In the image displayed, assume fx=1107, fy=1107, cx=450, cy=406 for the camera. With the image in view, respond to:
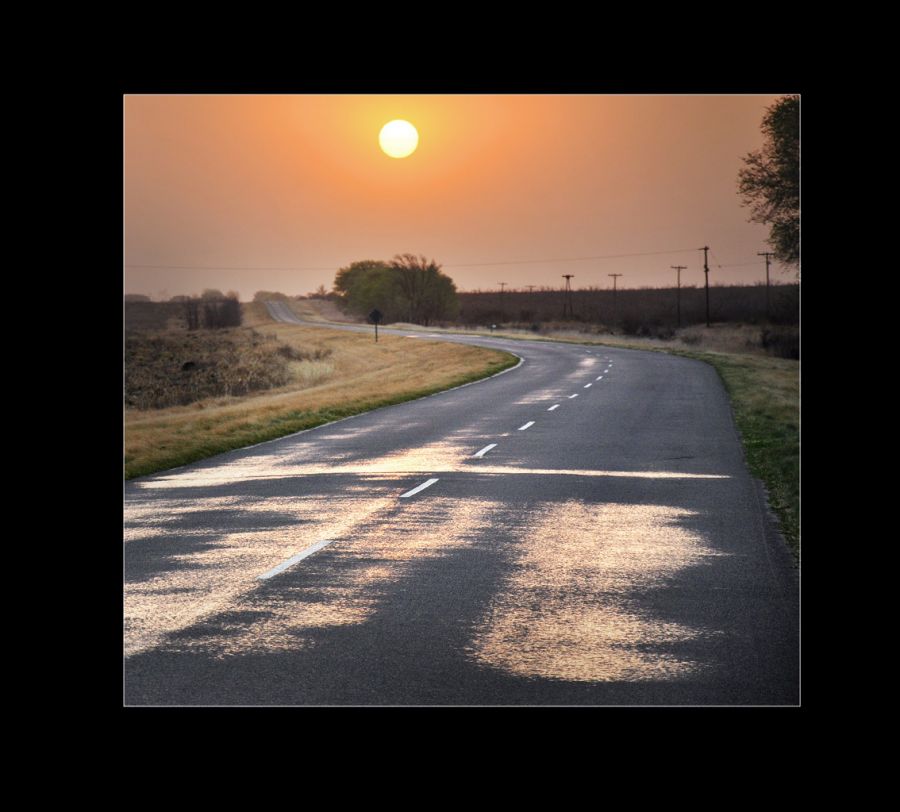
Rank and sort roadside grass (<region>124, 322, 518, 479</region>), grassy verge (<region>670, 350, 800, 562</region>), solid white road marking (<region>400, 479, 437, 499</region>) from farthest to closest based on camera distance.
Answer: roadside grass (<region>124, 322, 518, 479</region>)
solid white road marking (<region>400, 479, 437, 499</region>)
grassy verge (<region>670, 350, 800, 562</region>)

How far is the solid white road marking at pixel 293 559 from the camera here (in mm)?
9492

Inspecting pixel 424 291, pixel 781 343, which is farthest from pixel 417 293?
pixel 781 343

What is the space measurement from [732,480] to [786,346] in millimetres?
46852

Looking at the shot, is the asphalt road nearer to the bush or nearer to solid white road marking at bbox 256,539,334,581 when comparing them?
solid white road marking at bbox 256,539,334,581

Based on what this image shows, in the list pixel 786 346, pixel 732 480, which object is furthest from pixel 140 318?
pixel 732 480

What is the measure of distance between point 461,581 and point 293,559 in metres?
1.81

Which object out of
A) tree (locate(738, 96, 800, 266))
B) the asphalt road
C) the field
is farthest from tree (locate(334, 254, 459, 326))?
the asphalt road

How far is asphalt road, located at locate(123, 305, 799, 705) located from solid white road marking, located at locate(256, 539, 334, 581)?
4 cm

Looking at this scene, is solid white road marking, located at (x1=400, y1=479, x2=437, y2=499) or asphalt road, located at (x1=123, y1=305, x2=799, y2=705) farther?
solid white road marking, located at (x1=400, y1=479, x2=437, y2=499)

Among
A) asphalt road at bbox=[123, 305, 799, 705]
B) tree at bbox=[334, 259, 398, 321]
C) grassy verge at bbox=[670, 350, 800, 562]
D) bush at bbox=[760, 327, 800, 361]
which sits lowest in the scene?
asphalt road at bbox=[123, 305, 799, 705]

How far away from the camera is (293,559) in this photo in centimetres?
1021

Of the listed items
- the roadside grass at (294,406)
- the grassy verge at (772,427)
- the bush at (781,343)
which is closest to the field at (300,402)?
the roadside grass at (294,406)

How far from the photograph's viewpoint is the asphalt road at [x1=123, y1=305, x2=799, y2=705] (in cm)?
651
